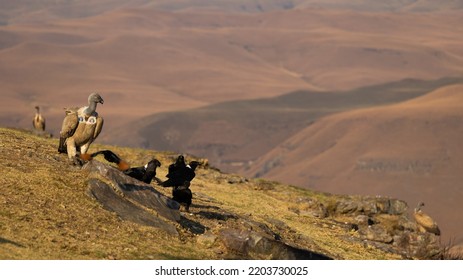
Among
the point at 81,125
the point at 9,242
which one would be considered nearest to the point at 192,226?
the point at 81,125

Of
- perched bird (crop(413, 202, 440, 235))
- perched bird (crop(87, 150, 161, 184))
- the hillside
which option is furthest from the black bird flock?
perched bird (crop(413, 202, 440, 235))

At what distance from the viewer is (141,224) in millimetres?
24156

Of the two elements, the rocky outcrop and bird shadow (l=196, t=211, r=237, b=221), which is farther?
bird shadow (l=196, t=211, r=237, b=221)

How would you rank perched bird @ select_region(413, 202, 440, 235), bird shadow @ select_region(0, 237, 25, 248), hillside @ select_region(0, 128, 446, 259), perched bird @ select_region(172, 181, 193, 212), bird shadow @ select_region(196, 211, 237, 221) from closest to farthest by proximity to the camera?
bird shadow @ select_region(0, 237, 25, 248)
hillside @ select_region(0, 128, 446, 259)
perched bird @ select_region(172, 181, 193, 212)
bird shadow @ select_region(196, 211, 237, 221)
perched bird @ select_region(413, 202, 440, 235)

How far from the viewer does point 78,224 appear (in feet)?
76.1

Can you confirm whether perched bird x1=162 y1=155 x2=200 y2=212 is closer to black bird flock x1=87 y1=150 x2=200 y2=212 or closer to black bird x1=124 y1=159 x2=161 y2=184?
black bird flock x1=87 y1=150 x2=200 y2=212

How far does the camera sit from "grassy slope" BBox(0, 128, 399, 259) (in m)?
21.6

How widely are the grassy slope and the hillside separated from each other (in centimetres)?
2

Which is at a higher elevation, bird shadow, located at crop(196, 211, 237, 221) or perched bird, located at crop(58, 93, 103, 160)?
perched bird, located at crop(58, 93, 103, 160)

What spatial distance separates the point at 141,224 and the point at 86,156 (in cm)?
363

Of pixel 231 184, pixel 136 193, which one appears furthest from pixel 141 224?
pixel 231 184

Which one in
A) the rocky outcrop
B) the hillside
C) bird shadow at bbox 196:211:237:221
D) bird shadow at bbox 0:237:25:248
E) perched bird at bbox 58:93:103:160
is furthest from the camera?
bird shadow at bbox 196:211:237:221

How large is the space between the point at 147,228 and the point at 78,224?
1532mm

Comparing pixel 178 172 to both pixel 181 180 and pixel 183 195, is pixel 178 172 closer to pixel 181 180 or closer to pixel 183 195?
pixel 181 180
